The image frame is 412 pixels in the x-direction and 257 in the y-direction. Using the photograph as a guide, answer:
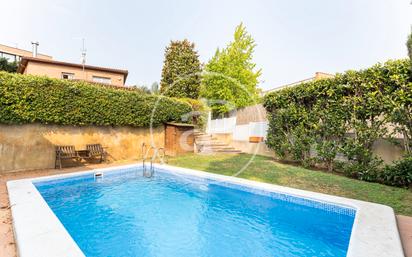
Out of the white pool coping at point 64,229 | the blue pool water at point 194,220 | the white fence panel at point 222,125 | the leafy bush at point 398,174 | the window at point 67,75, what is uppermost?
the window at point 67,75

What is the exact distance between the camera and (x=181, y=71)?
24562 mm

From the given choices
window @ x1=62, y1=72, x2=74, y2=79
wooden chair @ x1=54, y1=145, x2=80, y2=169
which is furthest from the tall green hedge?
window @ x1=62, y1=72, x2=74, y2=79

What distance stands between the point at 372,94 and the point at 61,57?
28.5 meters

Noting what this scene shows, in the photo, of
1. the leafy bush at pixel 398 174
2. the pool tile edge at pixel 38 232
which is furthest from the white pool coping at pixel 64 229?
the leafy bush at pixel 398 174

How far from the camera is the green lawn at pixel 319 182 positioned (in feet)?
19.3

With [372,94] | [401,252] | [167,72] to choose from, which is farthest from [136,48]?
[401,252]

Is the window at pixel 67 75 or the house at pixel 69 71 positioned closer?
the house at pixel 69 71

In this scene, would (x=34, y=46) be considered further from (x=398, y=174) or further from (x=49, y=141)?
(x=398, y=174)

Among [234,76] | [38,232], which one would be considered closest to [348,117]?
[38,232]

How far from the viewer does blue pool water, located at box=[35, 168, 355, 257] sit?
4113 millimetres

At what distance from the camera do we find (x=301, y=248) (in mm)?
4176

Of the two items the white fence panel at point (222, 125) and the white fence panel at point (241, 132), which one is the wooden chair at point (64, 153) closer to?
the white fence panel at point (241, 132)

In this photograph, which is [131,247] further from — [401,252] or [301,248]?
[401,252]

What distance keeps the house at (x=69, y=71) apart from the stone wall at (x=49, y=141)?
30.3 feet
